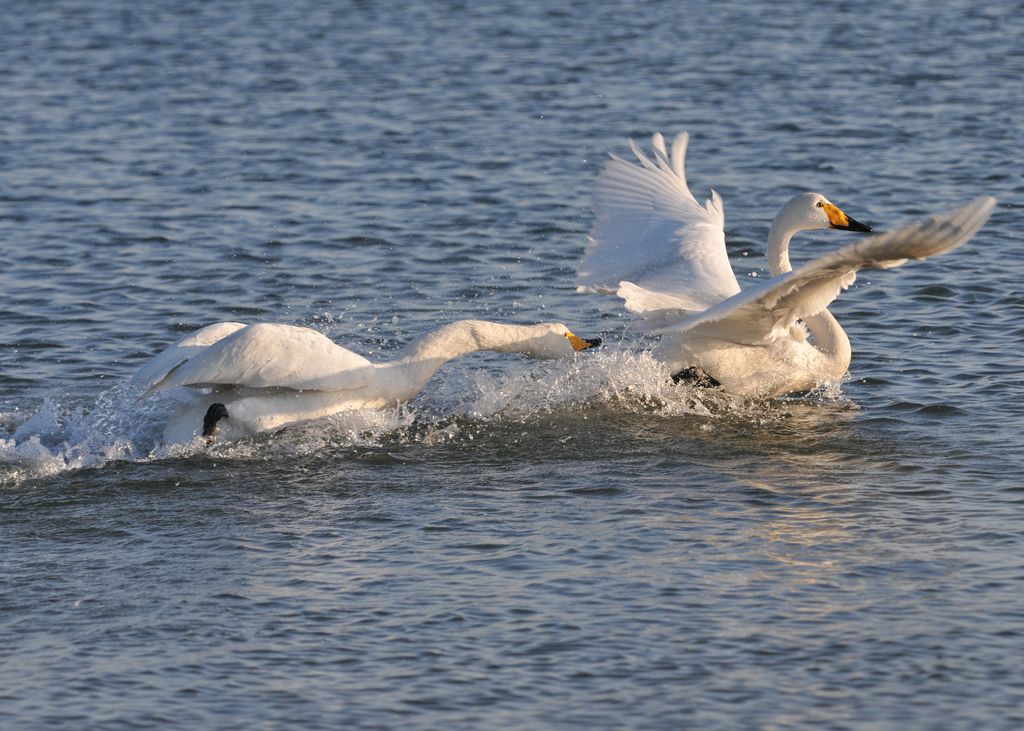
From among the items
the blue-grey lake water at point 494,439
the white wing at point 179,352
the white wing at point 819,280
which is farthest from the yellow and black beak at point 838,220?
the white wing at point 179,352

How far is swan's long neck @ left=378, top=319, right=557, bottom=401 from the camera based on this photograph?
945 centimetres

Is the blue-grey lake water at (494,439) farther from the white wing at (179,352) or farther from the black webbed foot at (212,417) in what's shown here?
the white wing at (179,352)

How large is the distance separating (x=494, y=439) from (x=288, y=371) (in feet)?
4.15

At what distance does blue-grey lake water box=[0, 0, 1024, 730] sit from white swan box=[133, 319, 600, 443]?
205 millimetres

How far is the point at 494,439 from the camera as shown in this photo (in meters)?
9.70

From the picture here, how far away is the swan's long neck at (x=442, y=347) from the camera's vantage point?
945 cm

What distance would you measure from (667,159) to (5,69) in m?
11.5

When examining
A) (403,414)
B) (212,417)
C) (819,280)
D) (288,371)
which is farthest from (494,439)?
(819,280)

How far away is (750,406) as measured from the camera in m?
10.5

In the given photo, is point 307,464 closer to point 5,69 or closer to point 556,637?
point 556,637

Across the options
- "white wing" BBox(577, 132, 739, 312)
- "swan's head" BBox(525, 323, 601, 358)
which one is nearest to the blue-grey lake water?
"swan's head" BBox(525, 323, 601, 358)

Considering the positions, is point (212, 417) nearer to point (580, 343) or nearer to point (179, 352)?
point (179, 352)

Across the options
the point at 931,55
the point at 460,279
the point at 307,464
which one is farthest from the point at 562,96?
the point at 307,464

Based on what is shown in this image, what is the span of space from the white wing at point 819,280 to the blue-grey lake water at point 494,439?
61 centimetres
